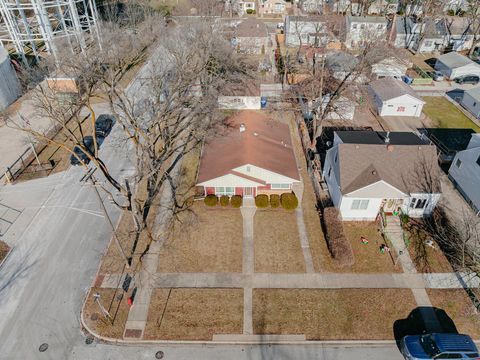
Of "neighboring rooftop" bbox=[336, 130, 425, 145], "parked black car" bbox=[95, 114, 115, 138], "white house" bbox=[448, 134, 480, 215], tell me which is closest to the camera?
"white house" bbox=[448, 134, 480, 215]

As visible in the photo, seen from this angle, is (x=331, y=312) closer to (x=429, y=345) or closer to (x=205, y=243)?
(x=429, y=345)

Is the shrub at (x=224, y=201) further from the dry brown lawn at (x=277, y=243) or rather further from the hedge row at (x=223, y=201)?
the dry brown lawn at (x=277, y=243)

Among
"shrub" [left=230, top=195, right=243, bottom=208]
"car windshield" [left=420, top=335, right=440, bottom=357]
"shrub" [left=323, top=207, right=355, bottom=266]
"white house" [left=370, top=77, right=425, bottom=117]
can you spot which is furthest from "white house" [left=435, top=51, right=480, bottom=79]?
"car windshield" [left=420, top=335, right=440, bottom=357]

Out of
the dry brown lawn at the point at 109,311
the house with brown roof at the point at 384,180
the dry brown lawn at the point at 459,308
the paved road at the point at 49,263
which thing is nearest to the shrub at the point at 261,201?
the house with brown roof at the point at 384,180

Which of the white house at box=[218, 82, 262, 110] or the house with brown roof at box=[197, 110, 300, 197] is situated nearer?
the house with brown roof at box=[197, 110, 300, 197]

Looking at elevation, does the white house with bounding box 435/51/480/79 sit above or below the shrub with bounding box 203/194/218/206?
above

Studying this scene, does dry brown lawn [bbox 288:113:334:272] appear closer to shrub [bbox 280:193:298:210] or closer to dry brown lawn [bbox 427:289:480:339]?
shrub [bbox 280:193:298:210]
